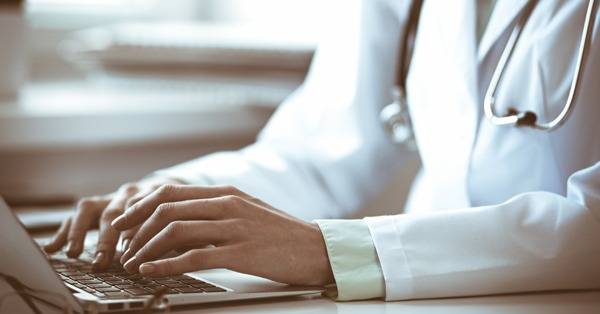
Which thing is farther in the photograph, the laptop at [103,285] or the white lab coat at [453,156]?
the white lab coat at [453,156]

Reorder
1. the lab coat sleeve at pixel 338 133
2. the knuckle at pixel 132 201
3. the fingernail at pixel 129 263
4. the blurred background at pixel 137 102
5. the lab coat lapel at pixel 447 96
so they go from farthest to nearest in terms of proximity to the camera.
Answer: the blurred background at pixel 137 102 < the lab coat sleeve at pixel 338 133 < the lab coat lapel at pixel 447 96 < the knuckle at pixel 132 201 < the fingernail at pixel 129 263

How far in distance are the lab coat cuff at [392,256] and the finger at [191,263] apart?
5.2 inches

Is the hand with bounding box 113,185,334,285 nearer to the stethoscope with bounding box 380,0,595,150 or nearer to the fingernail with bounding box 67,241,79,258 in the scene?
the fingernail with bounding box 67,241,79,258

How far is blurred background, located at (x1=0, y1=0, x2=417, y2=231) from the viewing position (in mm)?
1723

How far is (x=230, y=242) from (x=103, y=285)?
11cm

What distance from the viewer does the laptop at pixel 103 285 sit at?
27.9 inches

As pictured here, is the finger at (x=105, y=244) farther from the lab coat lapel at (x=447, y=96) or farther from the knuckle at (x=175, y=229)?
the lab coat lapel at (x=447, y=96)

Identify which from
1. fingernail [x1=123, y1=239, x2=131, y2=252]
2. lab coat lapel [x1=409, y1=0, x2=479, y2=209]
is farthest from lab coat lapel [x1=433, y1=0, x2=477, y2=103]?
fingernail [x1=123, y1=239, x2=131, y2=252]

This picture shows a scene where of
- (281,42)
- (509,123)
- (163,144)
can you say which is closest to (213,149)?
(163,144)

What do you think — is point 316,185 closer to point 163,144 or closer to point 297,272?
point 297,272

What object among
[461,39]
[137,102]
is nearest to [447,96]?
[461,39]

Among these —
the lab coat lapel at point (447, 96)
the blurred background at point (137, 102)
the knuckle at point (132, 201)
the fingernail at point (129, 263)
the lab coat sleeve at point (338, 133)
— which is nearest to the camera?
the fingernail at point (129, 263)

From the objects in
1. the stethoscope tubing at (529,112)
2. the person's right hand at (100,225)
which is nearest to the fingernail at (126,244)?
the person's right hand at (100,225)

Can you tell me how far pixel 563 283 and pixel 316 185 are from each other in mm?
509
